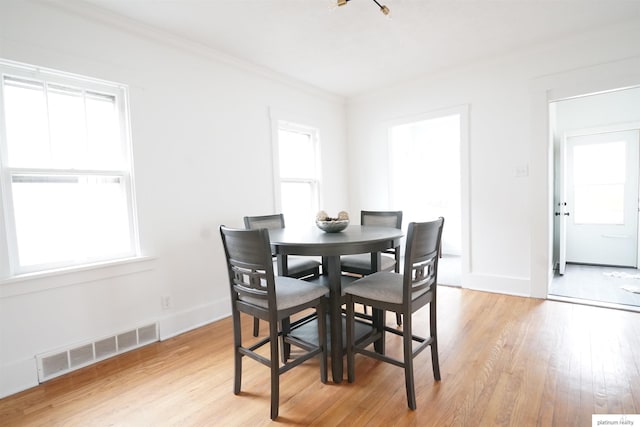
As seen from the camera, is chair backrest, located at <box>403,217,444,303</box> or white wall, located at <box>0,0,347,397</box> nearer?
chair backrest, located at <box>403,217,444,303</box>

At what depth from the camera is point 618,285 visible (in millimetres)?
3666

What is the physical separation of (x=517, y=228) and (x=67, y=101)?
14.2 ft

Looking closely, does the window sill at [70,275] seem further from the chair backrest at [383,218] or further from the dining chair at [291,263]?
the chair backrest at [383,218]

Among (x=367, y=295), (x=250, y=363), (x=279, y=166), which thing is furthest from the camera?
(x=279, y=166)

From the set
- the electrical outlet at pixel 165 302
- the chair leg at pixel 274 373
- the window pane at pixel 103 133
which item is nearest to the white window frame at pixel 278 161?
the electrical outlet at pixel 165 302

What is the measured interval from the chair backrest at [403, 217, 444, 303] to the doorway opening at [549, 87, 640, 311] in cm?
298

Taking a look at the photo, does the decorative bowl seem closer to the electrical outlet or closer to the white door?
the electrical outlet

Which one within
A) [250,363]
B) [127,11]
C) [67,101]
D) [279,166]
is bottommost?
[250,363]

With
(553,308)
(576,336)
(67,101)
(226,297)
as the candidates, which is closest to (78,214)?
(67,101)

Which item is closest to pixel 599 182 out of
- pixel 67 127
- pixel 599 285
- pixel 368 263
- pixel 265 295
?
pixel 599 285

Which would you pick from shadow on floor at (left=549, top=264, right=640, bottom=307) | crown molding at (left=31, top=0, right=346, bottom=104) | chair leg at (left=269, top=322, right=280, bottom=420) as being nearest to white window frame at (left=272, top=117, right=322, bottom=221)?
crown molding at (left=31, top=0, right=346, bottom=104)

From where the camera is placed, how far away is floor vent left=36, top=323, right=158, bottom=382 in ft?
6.95

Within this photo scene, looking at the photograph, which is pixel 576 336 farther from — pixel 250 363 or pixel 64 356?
pixel 64 356

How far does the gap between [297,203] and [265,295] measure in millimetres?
2568
